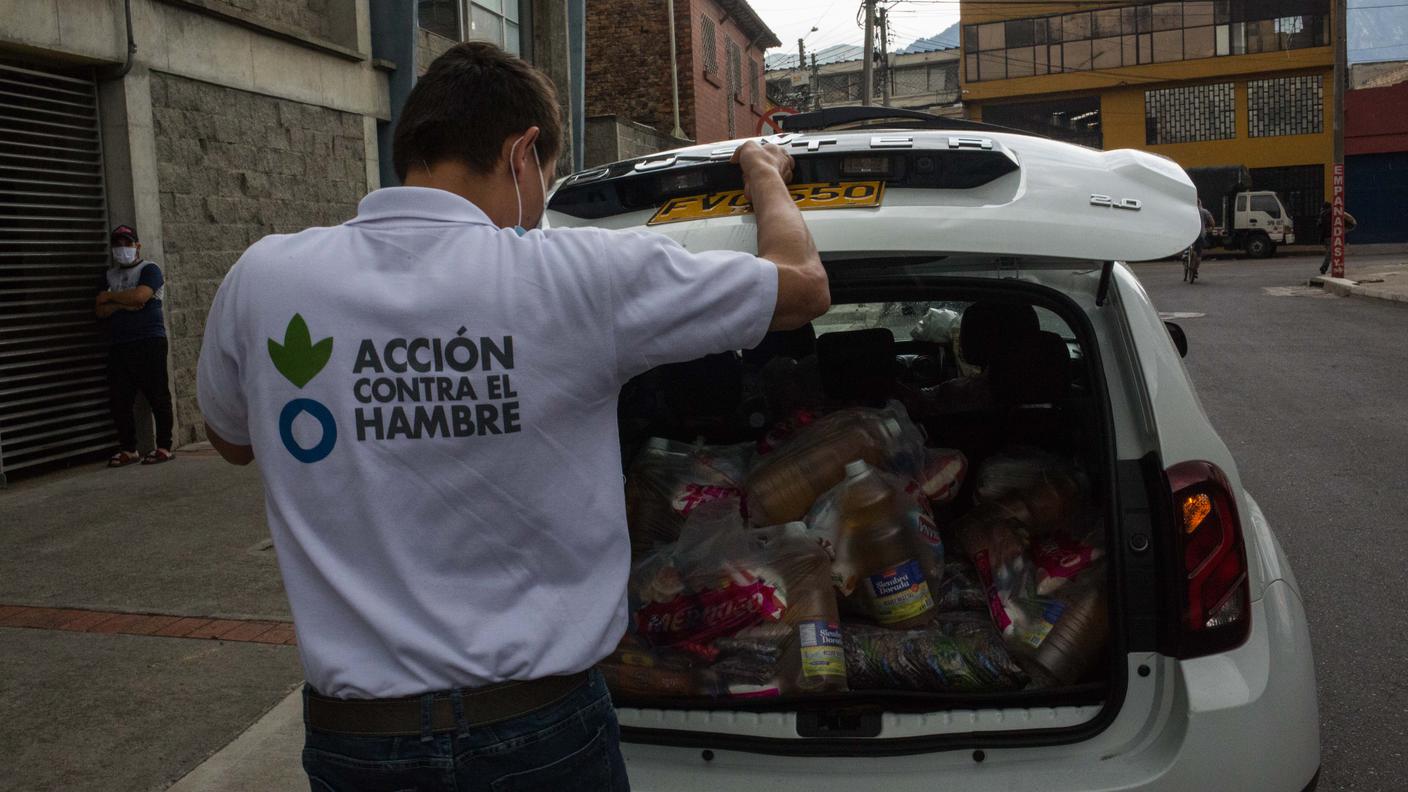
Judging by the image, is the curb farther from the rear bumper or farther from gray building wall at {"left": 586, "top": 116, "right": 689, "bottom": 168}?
the rear bumper

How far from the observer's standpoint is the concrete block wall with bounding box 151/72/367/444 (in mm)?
9812

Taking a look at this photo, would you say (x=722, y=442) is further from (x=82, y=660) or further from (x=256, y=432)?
(x=82, y=660)

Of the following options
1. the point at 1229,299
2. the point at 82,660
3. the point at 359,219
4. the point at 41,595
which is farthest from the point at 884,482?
the point at 1229,299

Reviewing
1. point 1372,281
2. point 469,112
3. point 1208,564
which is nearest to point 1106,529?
point 1208,564

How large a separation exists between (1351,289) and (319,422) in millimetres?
22603

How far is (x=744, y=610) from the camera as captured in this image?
2693 millimetres

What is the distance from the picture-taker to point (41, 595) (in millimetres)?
5621

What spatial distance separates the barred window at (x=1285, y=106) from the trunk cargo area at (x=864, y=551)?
154 ft

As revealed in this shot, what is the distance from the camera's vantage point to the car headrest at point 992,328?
342cm

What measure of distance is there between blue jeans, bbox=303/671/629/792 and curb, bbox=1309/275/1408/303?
20.0 meters

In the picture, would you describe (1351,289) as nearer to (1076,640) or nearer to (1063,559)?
(1063,559)

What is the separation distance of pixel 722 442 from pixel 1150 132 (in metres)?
47.5

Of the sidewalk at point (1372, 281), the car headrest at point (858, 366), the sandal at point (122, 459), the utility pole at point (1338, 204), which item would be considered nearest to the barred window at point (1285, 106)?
the sidewalk at point (1372, 281)

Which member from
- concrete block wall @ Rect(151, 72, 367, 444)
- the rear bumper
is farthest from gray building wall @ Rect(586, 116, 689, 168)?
the rear bumper
